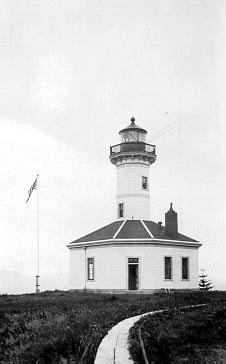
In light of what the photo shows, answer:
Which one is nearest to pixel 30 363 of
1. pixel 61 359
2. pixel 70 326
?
pixel 61 359

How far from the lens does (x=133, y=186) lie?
3697cm

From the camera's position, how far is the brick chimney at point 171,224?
35.8 m

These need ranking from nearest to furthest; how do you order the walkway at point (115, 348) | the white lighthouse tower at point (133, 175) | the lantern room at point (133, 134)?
the walkway at point (115, 348) < the white lighthouse tower at point (133, 175) < the lantern room at point (133, 134)

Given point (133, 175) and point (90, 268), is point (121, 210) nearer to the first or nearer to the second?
point (133, 175)

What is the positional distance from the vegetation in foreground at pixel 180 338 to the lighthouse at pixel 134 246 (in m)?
16.3

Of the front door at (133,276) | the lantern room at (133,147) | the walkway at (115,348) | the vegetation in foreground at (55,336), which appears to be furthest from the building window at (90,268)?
the walkway at (115,348)

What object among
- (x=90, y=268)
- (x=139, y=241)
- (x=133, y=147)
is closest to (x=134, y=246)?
(x=139, y=241)

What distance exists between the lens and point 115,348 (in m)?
10.1

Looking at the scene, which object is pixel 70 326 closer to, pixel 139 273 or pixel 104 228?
pixel 139 273

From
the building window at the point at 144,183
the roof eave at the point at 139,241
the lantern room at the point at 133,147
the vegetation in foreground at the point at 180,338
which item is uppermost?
the lantern room at the point at 133,147

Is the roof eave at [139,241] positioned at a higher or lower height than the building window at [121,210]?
lower

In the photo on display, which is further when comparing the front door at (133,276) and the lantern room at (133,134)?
the lantern room at (133,134)

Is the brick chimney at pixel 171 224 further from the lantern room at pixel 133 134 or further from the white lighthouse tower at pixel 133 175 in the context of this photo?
the lantern room at pixel 133 134

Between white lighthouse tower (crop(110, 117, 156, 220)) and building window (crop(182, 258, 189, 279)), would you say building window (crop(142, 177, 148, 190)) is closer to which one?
white lighthouse tower (crop(110, 117, 156, 220))
